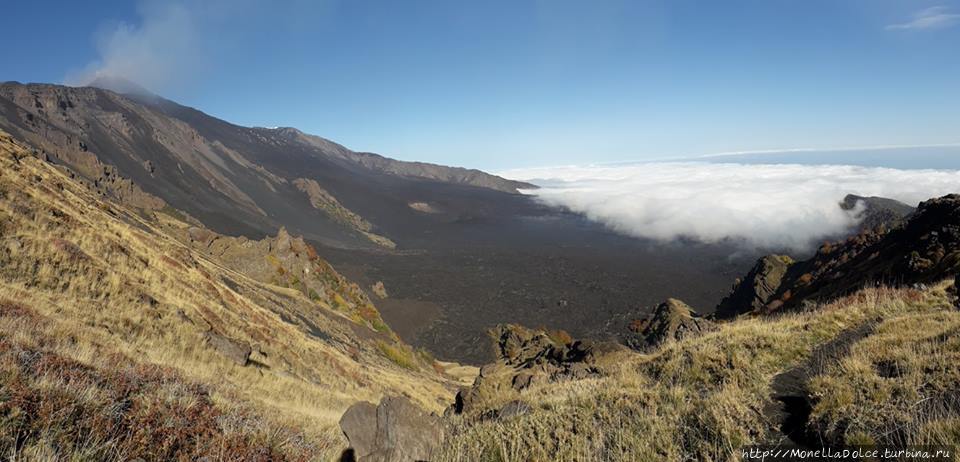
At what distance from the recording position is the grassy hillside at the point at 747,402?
399 centimetres

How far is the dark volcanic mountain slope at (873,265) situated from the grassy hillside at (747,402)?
1106 centimetres

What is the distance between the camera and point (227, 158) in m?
152

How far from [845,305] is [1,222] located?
794 inches

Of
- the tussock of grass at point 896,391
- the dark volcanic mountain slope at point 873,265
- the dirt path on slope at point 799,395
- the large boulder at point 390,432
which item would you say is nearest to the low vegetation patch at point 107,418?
the large boulder at point 390,432

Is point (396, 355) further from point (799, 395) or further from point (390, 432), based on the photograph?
point (799, 395)

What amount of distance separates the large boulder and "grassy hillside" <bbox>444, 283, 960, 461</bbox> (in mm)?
316

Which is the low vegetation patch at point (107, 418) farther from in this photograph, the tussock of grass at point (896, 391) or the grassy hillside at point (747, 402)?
the tussock of grass at point (896, 391)

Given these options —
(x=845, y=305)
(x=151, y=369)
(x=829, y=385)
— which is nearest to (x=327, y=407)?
(x=151, y=369)

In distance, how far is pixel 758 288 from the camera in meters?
72.8

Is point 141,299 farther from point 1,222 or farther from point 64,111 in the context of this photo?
point 64,111

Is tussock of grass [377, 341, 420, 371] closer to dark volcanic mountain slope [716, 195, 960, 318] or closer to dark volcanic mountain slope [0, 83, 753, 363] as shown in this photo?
dark volcanic mountain slope [0, 83, 753, 363]

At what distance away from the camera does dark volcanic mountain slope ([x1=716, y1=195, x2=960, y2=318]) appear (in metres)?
26.8

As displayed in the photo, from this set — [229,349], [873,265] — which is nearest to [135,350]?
[229,349]

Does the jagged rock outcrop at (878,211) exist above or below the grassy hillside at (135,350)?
below
